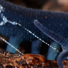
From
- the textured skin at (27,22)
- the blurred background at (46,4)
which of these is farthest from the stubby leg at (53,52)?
the blurred background at (46,4)

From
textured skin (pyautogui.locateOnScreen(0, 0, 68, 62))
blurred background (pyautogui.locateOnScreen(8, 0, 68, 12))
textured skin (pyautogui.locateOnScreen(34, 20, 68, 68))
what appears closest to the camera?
textured skin (pyautogui.locateOnScreen(34, 20, 68, 68))

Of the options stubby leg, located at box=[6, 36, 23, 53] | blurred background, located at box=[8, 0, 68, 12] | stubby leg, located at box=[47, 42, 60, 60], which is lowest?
stubby leg, located at box=[47, 42, 60, 60]

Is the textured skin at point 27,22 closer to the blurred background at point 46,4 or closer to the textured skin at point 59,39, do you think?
the textured skin at point 59,39

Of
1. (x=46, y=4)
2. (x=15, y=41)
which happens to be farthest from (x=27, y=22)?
(x=46, y=4)

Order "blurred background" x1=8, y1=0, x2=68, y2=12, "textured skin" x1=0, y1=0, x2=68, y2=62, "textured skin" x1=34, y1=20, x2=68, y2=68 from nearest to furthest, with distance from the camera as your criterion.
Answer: "textured skin" x1=34, y1=20, x2=68, y2=68 → "textured skin" x1=0, y1=0, x2=68, y2=62 → "blurred background" x1=8, y1=0, x2=68, y2=12

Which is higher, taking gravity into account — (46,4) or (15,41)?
(46,4)

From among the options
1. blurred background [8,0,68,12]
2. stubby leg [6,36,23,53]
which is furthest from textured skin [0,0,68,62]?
blurred background [8,0,68,12]

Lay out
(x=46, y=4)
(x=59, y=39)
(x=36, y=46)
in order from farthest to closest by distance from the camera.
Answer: (x=46, y=4) < (x=36, y=46) < (x=59, y=39)

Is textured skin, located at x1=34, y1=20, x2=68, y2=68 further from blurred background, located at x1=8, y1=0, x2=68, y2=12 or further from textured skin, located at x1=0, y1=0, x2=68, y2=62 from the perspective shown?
blurred background, located at x1=8, y1=0, x2=68, y2=12

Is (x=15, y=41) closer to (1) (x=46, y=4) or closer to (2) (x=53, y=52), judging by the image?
(2) (x=53, y=52)
